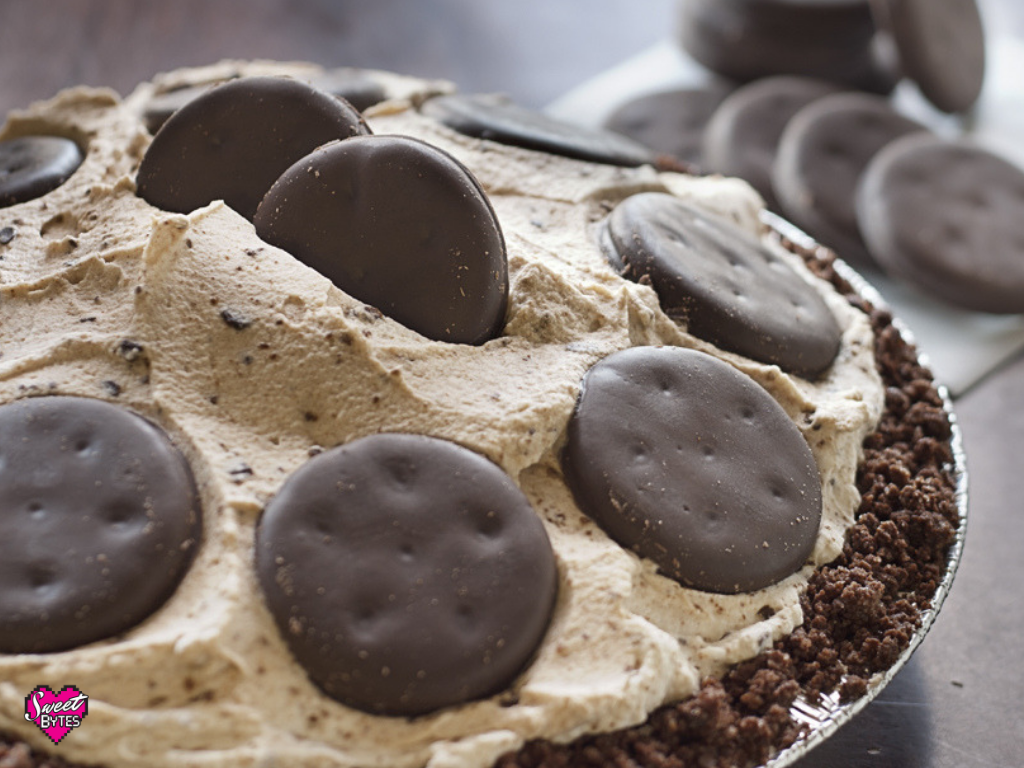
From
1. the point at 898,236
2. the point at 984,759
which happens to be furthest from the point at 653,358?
the point at 898,236

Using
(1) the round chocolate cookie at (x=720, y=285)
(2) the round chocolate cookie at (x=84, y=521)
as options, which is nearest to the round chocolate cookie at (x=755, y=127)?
(1) the round chocolate cookie at (x=720, y=285)

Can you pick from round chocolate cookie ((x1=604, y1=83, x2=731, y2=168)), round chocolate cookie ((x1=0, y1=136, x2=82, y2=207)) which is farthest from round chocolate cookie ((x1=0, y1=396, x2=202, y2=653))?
round chocolate cookie ((x1=604, y1=83, x2=731, y2=168))

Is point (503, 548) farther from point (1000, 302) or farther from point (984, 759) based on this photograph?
point (1000, 302)

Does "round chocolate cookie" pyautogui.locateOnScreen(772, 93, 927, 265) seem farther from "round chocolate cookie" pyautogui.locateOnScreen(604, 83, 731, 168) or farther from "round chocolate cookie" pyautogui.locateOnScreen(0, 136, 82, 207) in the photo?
"round chocolate cookie" pyautogui.locateOnScreen(0, 136, 82, 207)

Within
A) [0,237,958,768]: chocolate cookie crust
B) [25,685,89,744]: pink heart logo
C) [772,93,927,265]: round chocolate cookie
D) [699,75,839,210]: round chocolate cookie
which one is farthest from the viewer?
[699,75,839,210]: round chocolate cookie

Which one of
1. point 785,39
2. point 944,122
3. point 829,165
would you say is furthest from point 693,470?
point 944,122

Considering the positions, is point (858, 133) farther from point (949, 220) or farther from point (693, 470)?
point (693, 470)
